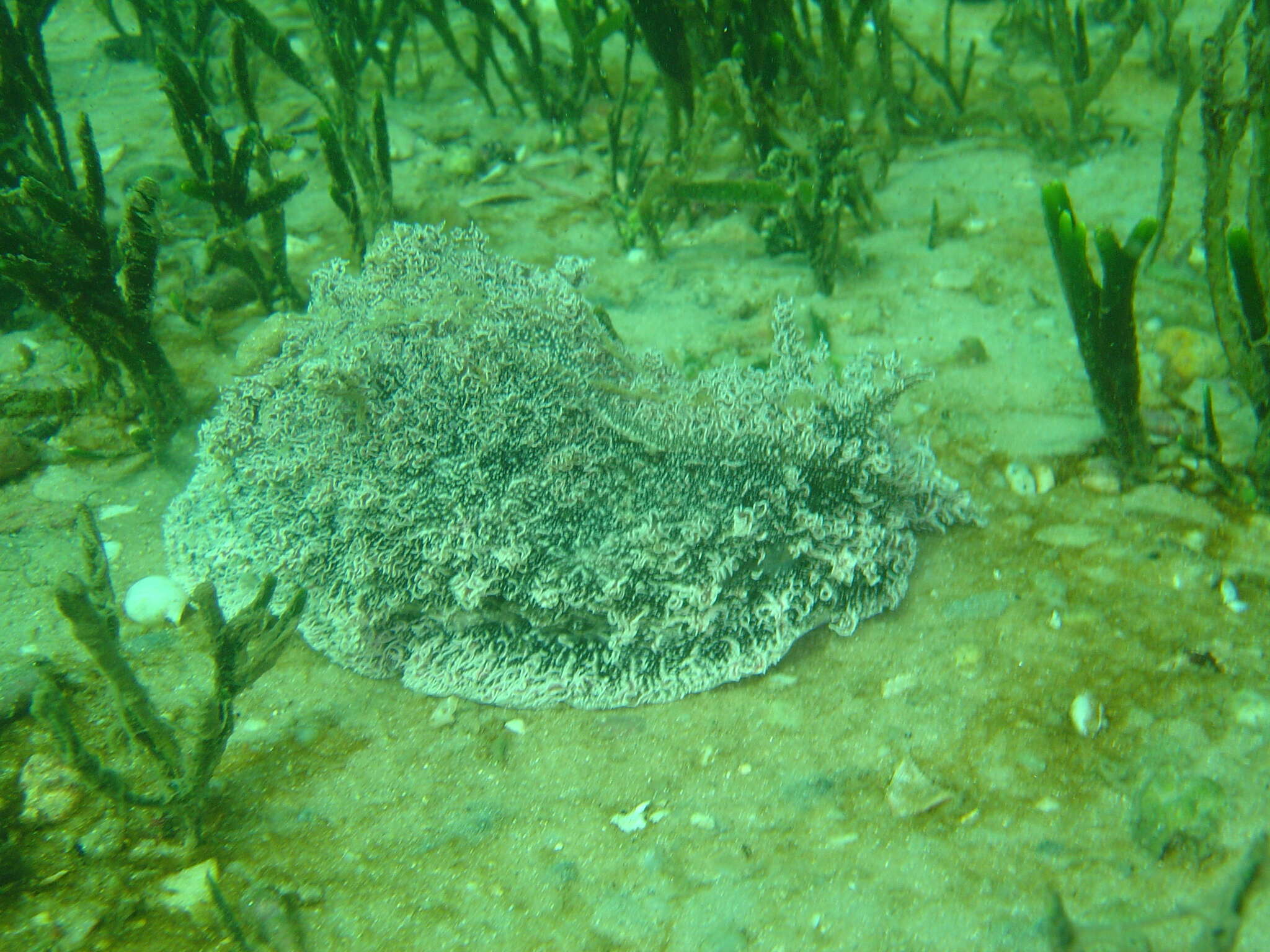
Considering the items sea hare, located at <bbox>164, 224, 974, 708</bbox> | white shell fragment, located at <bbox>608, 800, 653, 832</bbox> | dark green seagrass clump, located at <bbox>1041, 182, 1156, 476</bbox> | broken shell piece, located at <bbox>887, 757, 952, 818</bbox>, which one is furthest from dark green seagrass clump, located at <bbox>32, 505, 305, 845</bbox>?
dark green seagrass clump, located at <bbox>1041, 182, 1156, 476</bbox>

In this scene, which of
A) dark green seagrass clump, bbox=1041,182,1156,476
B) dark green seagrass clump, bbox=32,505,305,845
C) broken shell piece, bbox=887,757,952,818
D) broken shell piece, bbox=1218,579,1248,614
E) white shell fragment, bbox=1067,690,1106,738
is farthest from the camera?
dark green seagrass clump, bbox=1041,182,1156,476

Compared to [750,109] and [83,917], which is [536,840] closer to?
[83,917]

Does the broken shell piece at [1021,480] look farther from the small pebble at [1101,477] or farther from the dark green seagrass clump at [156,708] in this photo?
the dark green seagrass clump at [156,708]

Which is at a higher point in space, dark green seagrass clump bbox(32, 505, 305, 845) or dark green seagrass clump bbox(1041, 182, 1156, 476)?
dark green seagrass clump bbox(1041, 182, 1156, 476)

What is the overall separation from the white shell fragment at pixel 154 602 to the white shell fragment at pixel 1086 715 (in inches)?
123

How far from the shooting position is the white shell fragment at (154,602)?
2.80 metres

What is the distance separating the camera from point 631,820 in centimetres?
221

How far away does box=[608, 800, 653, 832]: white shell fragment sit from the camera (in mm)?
2189

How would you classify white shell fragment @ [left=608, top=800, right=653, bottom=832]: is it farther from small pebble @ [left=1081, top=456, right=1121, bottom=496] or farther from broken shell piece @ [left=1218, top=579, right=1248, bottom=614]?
small pebble @ [left=1081, top=456, right=1121, bottom=496]

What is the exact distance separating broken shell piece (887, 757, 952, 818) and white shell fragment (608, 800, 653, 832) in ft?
2.36

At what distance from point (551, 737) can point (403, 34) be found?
18.4ft

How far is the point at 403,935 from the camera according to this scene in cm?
→ 193

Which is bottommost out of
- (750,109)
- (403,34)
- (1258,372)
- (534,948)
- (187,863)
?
(534,948)

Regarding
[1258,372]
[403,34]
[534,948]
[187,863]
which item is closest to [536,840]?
[534,948]
